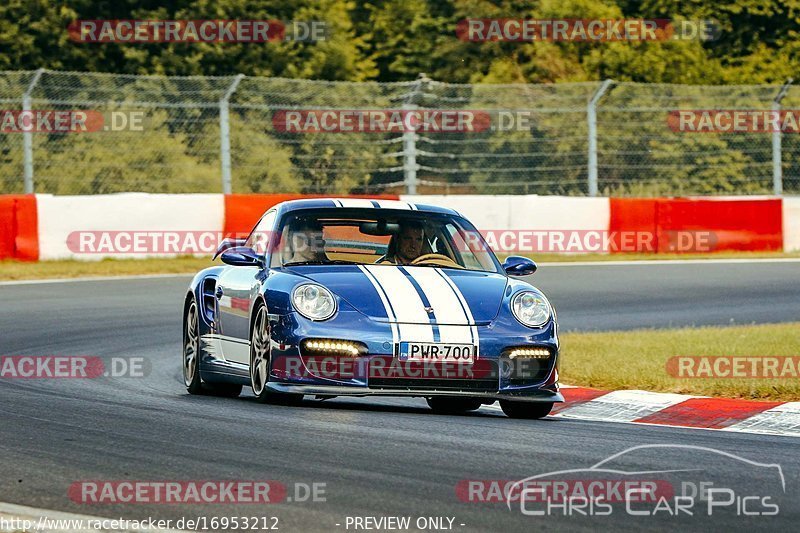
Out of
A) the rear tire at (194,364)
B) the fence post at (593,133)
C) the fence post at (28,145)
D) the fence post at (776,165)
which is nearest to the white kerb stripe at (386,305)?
the rear tire at (194,364)

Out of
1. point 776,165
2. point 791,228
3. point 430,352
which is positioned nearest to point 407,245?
point 430,352

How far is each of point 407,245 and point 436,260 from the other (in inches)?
7.8

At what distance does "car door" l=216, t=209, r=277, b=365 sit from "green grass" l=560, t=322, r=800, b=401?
2.33 meters

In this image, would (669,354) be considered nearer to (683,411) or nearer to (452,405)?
(683,411)

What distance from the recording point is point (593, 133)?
78.4 feet

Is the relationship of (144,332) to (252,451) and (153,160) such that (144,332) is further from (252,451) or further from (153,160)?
(153,160)

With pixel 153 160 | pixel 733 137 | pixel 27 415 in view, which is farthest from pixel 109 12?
pixel 27 415

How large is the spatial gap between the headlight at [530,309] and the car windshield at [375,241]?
2.44ft

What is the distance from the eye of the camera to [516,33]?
3762 cm

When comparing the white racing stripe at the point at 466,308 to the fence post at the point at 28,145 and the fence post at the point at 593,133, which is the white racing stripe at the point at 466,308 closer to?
the fence post at the point at 28,145

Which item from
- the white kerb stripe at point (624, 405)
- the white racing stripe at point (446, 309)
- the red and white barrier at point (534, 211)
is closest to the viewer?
the white racing stripe at point (446, 309)

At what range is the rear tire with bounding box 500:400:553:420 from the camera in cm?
887

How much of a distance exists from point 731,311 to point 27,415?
9.48 metres

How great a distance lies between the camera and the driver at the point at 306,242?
9375 millimetres
